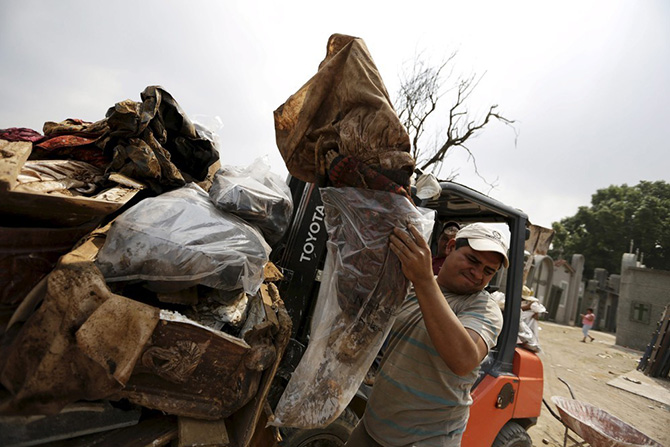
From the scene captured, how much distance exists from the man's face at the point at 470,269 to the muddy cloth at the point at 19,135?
2283 millimetres

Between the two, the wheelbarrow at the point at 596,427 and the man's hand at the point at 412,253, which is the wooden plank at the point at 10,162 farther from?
the wheelbarrow at the point at 596,427

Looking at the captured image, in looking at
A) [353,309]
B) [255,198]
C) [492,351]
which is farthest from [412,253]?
[492,351]

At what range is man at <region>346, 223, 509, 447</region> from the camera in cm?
159

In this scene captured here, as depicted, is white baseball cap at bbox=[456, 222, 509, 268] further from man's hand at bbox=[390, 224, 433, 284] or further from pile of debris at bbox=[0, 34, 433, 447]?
man's hand at bbox=[390, 224, 433, 284]

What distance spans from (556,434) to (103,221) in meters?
7.42

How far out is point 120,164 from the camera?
5.42 ft

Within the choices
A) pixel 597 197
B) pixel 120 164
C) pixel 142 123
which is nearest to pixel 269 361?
pixel 120 164

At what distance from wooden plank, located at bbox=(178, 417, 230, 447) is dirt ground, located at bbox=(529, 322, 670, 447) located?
571 cm

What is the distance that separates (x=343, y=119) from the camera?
135cm

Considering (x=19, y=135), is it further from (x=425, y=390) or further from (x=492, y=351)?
(x=492, y=351)

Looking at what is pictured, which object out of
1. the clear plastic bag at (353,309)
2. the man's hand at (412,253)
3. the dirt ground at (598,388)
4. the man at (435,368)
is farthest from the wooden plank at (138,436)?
the dirt ground at (598,388)

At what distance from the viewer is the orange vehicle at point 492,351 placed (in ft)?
6.96

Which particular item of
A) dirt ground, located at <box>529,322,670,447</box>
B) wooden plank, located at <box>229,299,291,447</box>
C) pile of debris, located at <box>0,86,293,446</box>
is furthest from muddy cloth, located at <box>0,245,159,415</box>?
dirt ground, located at <box>529,322,670,447</box>

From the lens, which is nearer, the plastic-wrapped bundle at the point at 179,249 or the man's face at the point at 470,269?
the plastic-wrapped bundle at the point at 179,249
